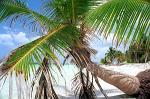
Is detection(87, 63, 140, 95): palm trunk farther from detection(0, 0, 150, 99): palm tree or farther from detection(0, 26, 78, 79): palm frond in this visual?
detection(0, 26, 78, 79): palm frond

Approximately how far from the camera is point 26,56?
509cm

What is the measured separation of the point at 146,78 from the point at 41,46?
7.10 metres

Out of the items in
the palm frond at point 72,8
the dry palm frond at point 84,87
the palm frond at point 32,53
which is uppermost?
the palm frond at point 72,8

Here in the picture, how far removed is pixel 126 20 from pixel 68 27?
1.72 m

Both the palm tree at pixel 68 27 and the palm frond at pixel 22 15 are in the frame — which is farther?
the palm frond at pixel 22 15

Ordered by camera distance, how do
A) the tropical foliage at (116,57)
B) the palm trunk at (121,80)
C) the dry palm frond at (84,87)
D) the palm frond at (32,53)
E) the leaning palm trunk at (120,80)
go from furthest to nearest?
the palm trunk at (121,80), the leaning palm trunk at (120,80), the dry palm frond at (84,87), the tropical foliage at (116,57), the palm frond at (32,53)

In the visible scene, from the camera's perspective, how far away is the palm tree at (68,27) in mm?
5170

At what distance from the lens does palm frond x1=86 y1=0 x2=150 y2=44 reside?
597 centimetres

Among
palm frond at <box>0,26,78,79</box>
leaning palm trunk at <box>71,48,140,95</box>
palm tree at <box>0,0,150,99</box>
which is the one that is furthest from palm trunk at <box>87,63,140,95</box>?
palm frond at <box>0,26,78,79</box>

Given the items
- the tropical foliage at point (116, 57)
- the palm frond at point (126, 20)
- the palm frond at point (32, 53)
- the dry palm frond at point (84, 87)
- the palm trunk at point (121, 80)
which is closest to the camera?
the palm frond at point (32, 53)

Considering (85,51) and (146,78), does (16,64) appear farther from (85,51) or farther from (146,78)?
(146,78)

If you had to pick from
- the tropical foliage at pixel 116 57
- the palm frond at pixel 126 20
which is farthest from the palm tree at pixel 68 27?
the tropical foliage at pixel 116 57

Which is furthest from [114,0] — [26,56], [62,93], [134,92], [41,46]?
[62,93]

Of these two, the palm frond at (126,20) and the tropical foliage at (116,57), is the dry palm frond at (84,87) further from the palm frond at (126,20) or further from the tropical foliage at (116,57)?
the palm frond at (126,20)
